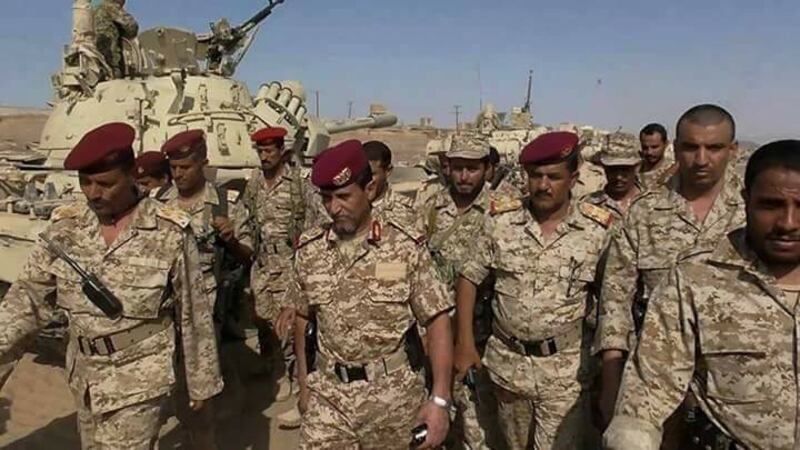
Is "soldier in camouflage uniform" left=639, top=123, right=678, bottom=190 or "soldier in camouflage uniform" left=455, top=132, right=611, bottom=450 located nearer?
"soldier in camouflage uniform" left=455, top=132, right=611, bottom=450

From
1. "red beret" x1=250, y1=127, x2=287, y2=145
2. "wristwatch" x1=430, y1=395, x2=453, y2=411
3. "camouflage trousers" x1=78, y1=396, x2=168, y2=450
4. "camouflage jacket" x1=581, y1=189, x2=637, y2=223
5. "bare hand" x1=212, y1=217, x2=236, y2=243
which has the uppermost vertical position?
"red beret" x1=250, y1=127, x2=287, y2=145

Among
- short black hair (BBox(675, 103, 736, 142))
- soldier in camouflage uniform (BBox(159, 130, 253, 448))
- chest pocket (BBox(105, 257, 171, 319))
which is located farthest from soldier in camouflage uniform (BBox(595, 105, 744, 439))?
soldier in camouflage uniform (BBox(159, 130, 253, 448))

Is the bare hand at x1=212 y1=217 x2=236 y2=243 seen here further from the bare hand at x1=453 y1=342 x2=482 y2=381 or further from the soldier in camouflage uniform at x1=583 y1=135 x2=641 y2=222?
the soldier in camouflage uniform at x1=583 y1=135 x2=641 y2=222

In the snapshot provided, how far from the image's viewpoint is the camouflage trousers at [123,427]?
3445mm

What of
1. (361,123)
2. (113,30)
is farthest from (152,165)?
(361,123)

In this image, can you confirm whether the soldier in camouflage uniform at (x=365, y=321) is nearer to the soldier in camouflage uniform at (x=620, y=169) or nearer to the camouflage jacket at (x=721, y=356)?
the camouflage jacket at (x=721, y=356)

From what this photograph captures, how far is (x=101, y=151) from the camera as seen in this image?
131 inches

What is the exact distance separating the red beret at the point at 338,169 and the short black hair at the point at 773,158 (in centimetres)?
158

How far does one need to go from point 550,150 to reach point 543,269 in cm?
58

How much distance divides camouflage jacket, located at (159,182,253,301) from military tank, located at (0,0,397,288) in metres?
1.77

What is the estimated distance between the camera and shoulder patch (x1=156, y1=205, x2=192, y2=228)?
3.62 meters

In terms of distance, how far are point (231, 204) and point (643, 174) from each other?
358cm

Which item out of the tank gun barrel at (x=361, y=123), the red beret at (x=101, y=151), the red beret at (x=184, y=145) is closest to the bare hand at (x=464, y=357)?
the red beret at (x=101, y=151)

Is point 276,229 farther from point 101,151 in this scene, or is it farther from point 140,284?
point 101,151
